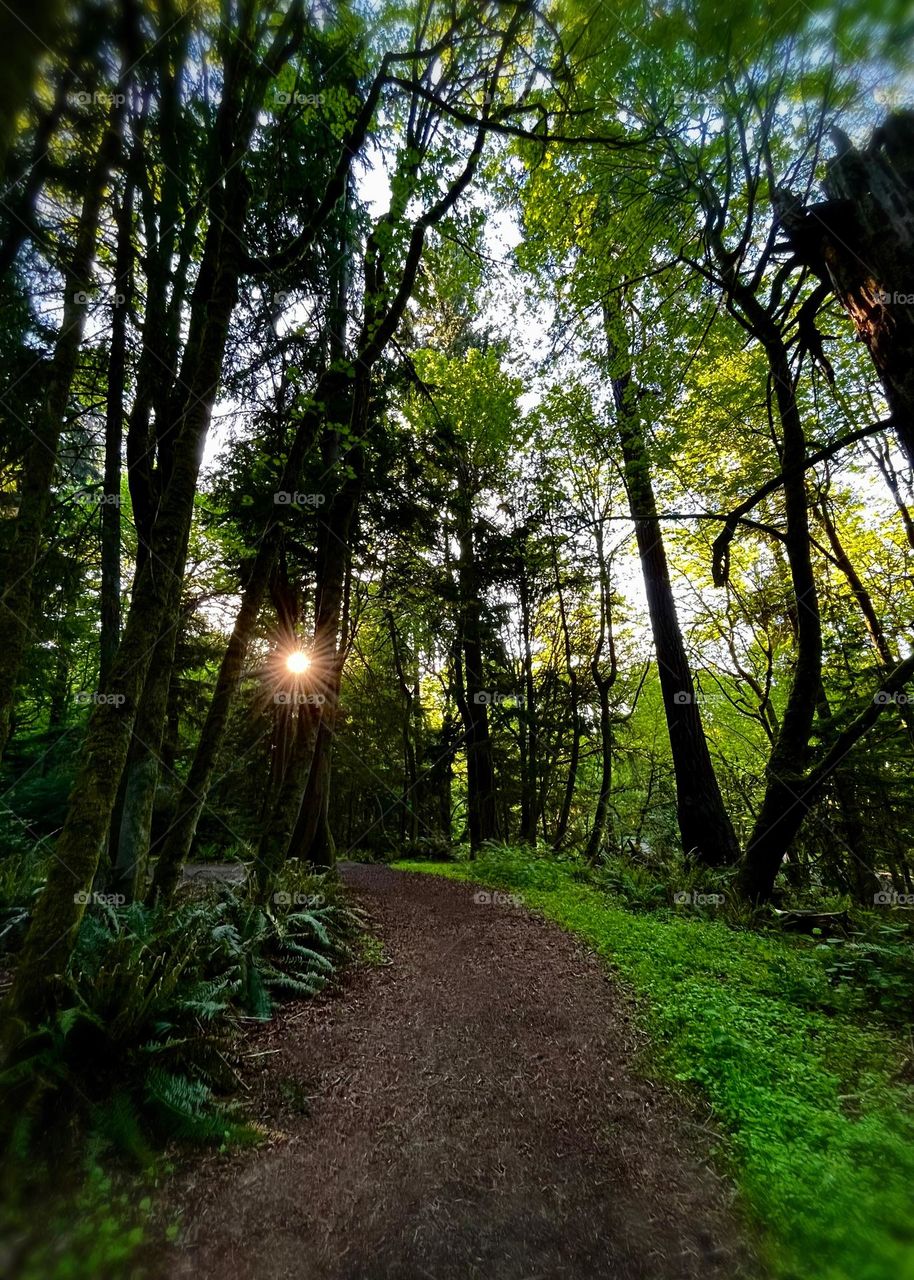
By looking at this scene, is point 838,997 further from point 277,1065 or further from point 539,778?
point 539,778

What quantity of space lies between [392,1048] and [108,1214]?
2115 millimetres

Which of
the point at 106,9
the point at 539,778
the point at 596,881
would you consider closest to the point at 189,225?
the point at 106,9

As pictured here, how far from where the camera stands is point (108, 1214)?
6.35ft

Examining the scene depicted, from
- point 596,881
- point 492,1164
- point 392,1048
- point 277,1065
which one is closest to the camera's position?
point 492,1164
